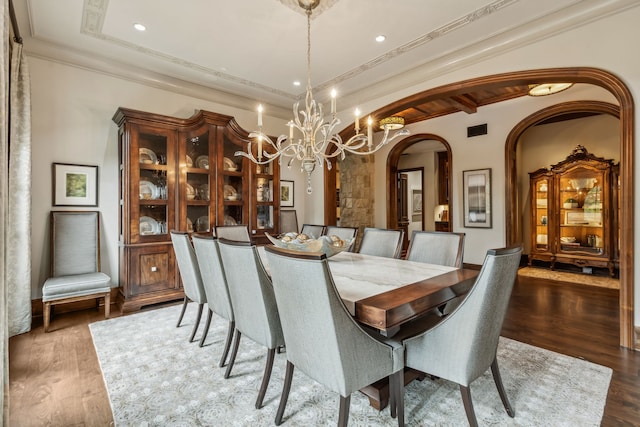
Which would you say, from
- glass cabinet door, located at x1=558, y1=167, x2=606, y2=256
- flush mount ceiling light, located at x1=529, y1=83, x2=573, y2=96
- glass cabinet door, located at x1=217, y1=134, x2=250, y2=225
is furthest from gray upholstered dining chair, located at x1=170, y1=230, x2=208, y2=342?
glass cabinet door, located at x1=558, y1=167, x2=606, y2=256

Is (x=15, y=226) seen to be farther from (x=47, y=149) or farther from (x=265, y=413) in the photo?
(x=265, y=413)

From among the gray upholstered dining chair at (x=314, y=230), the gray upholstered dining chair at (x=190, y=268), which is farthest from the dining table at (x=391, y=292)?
the gray upholstered dining chair at (x=314, y=230)

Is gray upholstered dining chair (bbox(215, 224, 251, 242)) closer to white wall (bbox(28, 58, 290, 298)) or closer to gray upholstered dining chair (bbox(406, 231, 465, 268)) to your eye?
white wall (bbox(28, 58, 290, 298))

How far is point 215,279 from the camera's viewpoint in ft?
7.50

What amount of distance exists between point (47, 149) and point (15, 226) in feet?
3.32

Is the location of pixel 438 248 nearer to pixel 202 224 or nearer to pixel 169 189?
pixel 202 224

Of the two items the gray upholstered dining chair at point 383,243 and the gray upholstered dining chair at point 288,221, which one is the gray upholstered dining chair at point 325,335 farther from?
the gray upholstered dining chair at point 288,221

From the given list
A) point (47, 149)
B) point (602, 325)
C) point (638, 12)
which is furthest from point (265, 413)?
point (638, 12)

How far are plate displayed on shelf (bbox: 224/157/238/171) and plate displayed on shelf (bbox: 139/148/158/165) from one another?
2.86 ft

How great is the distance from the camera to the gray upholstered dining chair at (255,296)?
1.79 meters

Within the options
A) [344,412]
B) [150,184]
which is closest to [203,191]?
[150,184]

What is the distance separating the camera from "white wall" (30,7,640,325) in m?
2.70

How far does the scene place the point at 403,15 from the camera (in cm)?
283

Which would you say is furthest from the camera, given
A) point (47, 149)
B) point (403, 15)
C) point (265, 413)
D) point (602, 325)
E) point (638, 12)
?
point (47, 149)
